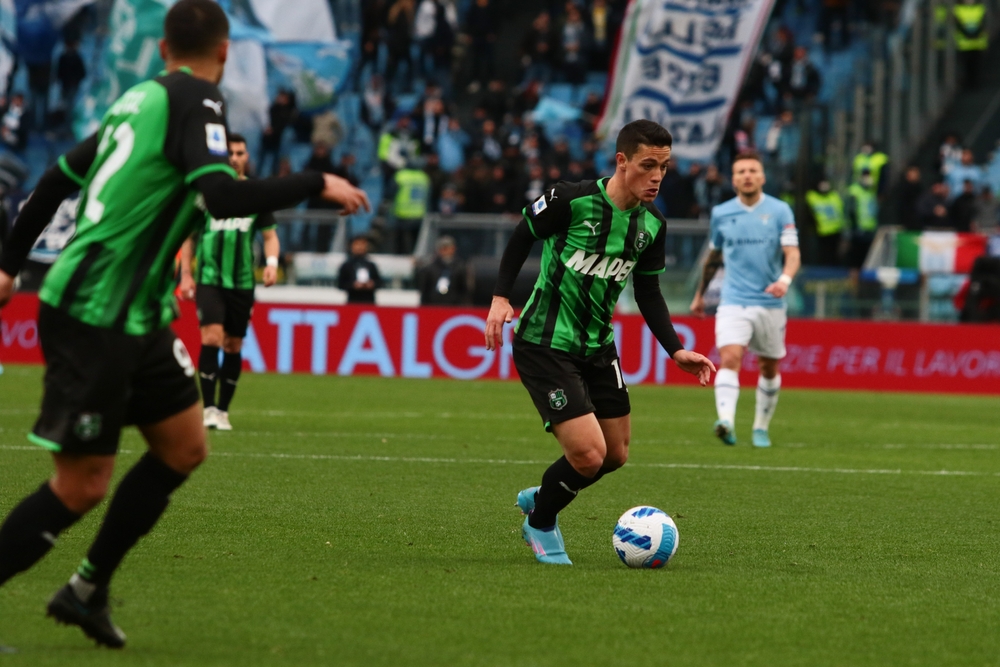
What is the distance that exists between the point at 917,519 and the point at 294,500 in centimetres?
348

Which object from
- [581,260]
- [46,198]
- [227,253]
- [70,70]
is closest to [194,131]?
[46,198]

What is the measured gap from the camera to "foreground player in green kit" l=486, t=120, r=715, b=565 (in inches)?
260

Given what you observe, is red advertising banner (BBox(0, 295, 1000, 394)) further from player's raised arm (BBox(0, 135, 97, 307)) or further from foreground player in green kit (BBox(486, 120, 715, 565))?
player's raised arm (BBox(0, 135, 97, 307))

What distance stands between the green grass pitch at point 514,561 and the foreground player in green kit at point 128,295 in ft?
1.30

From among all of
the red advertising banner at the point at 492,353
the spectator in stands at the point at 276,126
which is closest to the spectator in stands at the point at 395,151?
→ the spectator in stands at the point at 276,126

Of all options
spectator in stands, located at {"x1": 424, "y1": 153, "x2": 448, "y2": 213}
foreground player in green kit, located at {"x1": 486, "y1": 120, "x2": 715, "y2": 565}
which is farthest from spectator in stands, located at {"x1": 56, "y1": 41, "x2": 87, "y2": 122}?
foreground player in green kit, located at {"x1": 486, "y1": 120, "x2": 715, "y2": 565}

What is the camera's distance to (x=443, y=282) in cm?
2120

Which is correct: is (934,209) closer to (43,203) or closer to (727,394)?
(727,394)

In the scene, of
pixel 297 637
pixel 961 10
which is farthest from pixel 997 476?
pixel 961 10

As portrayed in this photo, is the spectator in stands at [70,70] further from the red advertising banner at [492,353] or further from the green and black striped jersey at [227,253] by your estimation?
the green and black striped jersey at [227,253]

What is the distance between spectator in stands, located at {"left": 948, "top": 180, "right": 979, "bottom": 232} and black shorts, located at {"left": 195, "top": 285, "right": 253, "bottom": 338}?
1520 cm

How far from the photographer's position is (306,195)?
14.8ft

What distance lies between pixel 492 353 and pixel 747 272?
25.5 ft

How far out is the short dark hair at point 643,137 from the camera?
21.6 feet
